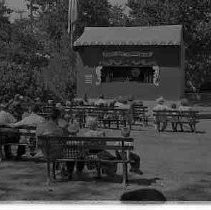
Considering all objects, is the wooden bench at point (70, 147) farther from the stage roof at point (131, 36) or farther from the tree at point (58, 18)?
the tree at point (58, 18)

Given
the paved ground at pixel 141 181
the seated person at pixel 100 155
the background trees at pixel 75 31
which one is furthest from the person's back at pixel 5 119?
the background trees at pixel 75 31

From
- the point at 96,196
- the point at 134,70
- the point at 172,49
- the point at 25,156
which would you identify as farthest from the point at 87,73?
the point at 96,196

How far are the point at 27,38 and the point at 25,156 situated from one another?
101ft

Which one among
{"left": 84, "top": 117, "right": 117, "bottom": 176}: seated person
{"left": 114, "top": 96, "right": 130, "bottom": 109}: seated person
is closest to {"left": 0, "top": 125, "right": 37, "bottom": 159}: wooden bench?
{"left": 84, "top": 117, "right": 117, "bottom": 176}: seated person

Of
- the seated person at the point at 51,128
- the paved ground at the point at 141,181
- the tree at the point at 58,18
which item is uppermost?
the tree at the point at 58,18

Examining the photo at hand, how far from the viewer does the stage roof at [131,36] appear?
2767cm

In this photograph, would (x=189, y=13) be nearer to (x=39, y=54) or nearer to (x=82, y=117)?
(x=39, y=54)

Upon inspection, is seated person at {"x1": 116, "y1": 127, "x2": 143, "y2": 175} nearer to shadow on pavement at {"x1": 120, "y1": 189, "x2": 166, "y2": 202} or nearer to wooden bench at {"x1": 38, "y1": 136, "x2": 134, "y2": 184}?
wooden bench at {"x1": 38, "y1": 136, "x2": 134, "y2": 184}

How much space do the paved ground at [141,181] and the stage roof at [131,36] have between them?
16.8m

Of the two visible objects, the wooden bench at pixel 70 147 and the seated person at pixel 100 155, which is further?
the seated person at pixel 100 155

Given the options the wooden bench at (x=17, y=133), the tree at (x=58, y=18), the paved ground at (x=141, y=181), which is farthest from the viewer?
the tree at (x=58, y=18)

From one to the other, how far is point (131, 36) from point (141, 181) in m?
21.2

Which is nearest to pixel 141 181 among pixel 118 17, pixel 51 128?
pixel 51 128

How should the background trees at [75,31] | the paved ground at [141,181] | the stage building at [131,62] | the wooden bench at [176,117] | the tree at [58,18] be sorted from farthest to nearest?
the tree at [58,18] → the background trees at [75,31] → the stage building at [131,62] → the wooden bench at [176,117] → the paved ground at [141,181]
